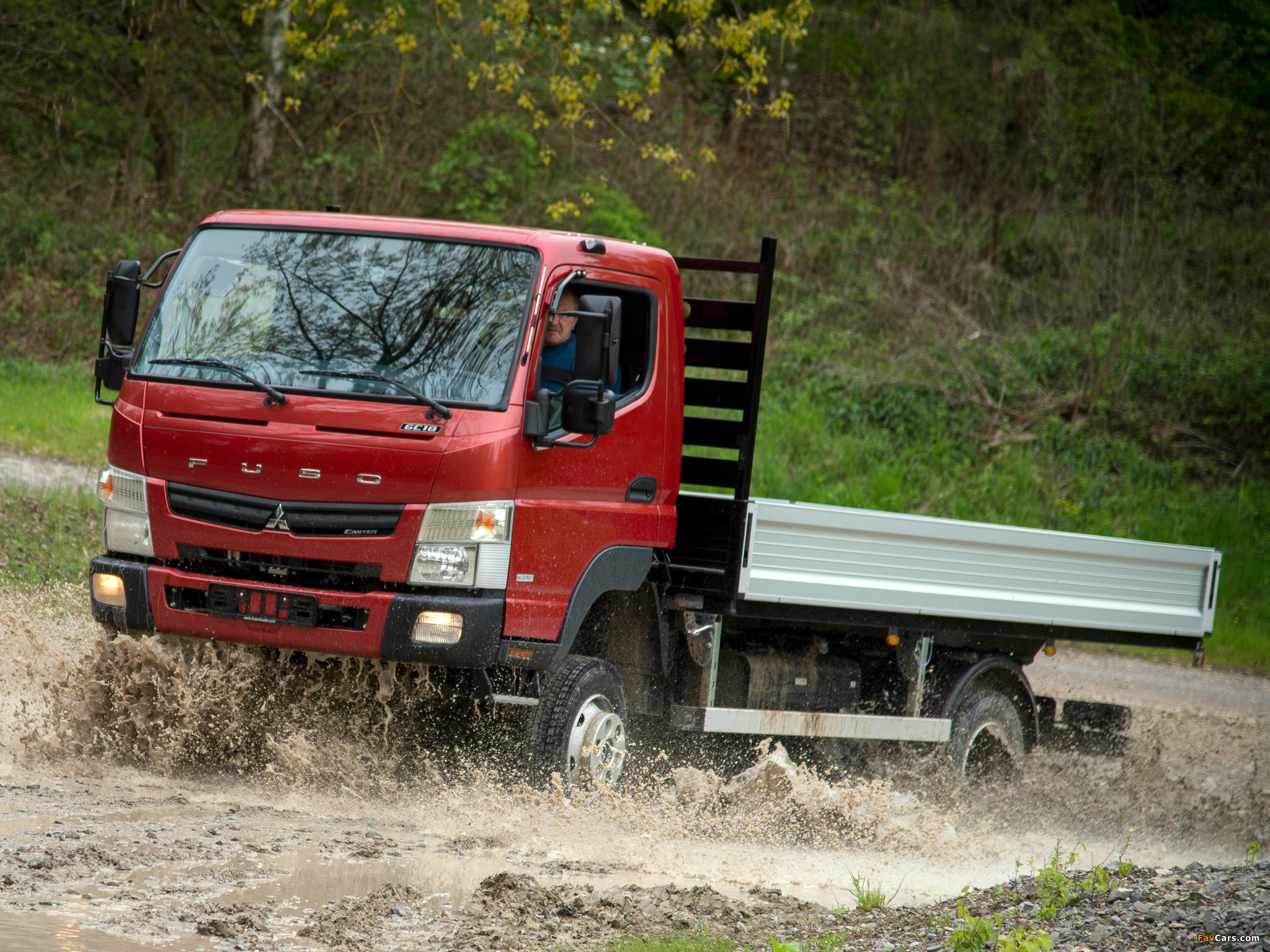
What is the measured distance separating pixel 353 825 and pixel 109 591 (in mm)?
1477

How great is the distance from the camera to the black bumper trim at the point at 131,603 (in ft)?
18.7

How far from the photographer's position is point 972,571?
749 centimetres

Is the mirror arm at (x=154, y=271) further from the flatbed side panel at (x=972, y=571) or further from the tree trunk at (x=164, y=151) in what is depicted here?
the tree trunk at (x=164, y=151)

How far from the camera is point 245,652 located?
230 inches

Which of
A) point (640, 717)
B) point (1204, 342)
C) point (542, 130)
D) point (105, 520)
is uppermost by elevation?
point (542, 130)

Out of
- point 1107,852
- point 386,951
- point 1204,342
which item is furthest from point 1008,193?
point 386,951

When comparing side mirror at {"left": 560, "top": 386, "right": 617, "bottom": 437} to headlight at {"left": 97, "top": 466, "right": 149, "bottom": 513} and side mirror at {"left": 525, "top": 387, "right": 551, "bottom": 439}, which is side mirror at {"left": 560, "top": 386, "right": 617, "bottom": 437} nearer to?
side mirror at {"left": 525, "top": 387, "right": 551, "bottom": 439}

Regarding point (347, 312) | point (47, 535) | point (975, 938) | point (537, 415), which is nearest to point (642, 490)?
point (537, 415)

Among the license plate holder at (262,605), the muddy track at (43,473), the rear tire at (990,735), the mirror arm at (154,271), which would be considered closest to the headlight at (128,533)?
the license plate holder at (262,605)

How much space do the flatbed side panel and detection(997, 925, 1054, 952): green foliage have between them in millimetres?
2895

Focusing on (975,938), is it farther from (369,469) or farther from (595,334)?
(369,469)

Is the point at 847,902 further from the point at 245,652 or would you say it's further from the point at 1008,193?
the point at 1008,193

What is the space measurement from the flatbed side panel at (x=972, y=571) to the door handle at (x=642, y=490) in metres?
0.51

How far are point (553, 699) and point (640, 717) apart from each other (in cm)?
107
